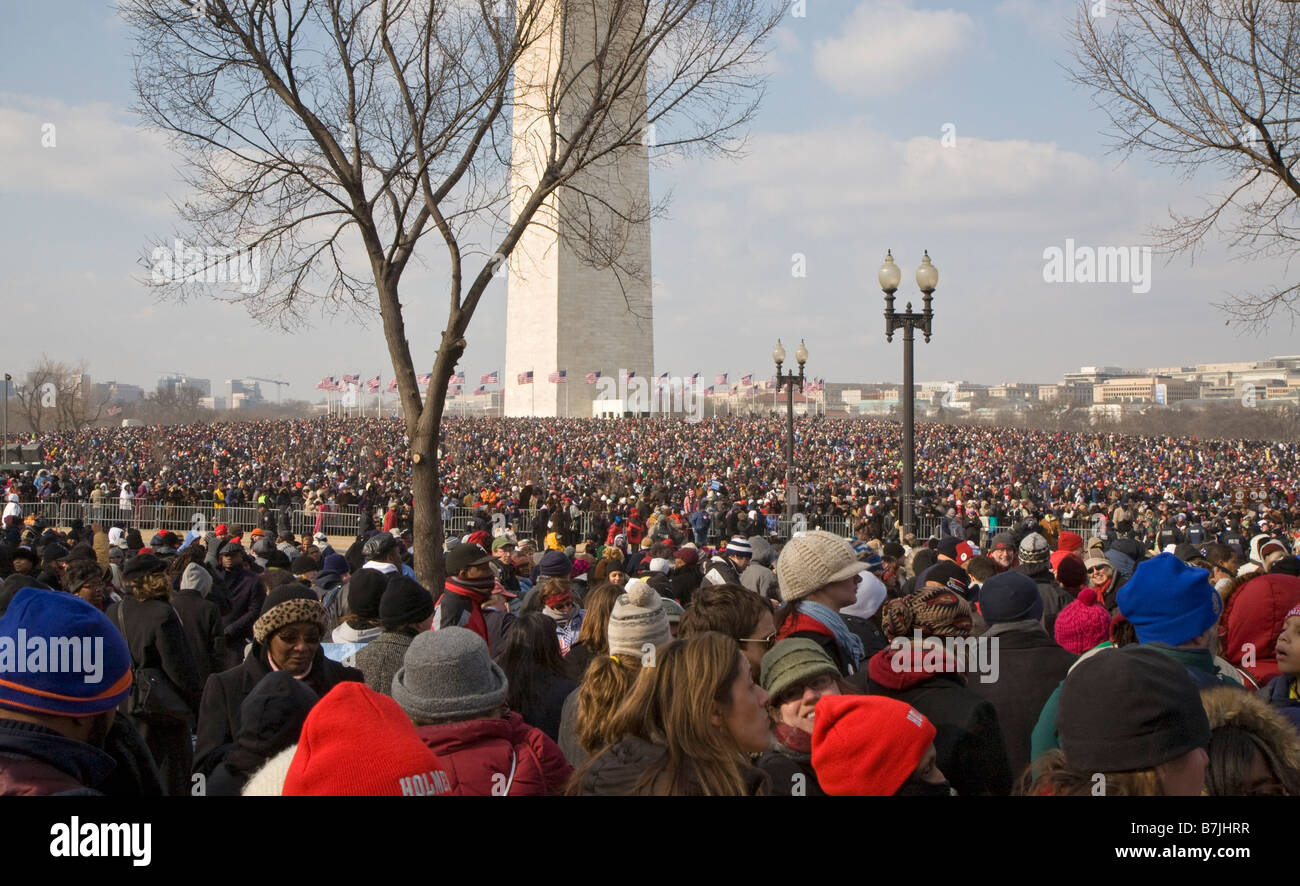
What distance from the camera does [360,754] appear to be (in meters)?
2.28

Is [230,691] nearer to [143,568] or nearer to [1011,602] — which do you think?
[143,568]

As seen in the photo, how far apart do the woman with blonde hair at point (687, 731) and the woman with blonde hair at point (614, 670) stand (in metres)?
0.83

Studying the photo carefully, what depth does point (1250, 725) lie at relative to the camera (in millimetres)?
2582

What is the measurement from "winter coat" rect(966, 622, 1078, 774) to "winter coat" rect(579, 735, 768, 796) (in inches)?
69.6

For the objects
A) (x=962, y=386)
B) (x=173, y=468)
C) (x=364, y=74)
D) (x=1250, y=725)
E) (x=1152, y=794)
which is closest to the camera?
(x=1152, y=794)

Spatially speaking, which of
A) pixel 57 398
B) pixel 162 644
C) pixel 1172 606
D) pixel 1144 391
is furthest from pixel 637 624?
pixel 1144 391

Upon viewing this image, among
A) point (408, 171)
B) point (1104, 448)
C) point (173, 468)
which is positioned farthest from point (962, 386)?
Answer: point (408, 171)

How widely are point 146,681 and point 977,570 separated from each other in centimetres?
507

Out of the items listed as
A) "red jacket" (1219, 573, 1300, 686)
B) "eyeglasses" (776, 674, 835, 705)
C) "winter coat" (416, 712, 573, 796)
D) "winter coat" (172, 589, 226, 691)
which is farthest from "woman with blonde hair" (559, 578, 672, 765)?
"winter coat" (172, 589, 226, 691)

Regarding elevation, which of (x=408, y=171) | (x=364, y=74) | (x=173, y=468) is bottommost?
(x=173, y=468)

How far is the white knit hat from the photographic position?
4.34 m

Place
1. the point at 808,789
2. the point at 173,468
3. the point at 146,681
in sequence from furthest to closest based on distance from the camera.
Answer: the point at 173,468 < the point at 146,681 < the point at 808,789

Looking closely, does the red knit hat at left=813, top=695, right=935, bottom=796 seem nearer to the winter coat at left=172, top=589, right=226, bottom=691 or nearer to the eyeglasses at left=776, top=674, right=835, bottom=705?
the eyeglasses at left=776, top=674, right=835, bottom=705
